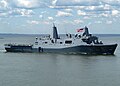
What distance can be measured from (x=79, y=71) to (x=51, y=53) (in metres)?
38.5

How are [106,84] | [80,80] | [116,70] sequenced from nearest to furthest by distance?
1. [106,84]
2. [80,80]
3. [116,70]

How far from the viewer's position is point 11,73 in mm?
58781

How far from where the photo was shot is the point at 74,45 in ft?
313

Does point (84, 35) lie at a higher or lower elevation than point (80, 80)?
higher

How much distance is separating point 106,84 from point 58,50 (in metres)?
50.7

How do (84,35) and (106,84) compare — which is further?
(84,35)

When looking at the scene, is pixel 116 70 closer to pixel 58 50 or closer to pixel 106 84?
pixel 106 84

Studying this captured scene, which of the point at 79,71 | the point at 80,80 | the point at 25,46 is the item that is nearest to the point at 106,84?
the point at 80,80

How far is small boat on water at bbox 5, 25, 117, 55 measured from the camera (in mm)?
95000

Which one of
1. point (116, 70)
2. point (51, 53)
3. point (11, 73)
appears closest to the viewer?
point (11, 73)

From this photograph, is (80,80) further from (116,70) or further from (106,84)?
(116,70)

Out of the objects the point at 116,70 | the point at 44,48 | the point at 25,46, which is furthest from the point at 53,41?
the point at 116,70

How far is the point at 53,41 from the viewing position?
101 meters

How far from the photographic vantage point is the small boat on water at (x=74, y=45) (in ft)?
312
